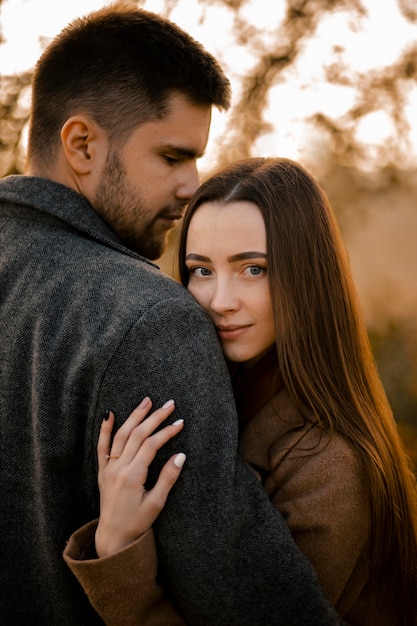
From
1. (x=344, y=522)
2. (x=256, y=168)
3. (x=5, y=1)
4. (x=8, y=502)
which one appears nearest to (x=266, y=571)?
(x=344, y=522)

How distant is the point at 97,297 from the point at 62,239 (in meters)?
0.27

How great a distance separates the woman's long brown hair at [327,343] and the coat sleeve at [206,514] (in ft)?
Answer: 1.39

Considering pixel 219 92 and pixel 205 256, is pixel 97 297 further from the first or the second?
pixel 219 92

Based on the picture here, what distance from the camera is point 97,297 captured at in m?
1.68

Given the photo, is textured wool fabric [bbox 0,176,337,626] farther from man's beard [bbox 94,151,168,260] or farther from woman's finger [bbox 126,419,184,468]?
man's beard [bbox 94,151,168,260]

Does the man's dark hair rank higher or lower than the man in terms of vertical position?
higher

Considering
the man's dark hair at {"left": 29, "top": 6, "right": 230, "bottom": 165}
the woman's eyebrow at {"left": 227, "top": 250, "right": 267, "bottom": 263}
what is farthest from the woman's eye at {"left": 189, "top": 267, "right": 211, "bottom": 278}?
the man's dark hair at {"left": 29, "top": 6, "right": 230, "bottom": 165}

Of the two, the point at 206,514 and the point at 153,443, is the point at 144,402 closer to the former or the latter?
the point at 153,443

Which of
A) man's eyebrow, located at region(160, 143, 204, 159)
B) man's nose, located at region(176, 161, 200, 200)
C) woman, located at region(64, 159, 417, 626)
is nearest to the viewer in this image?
woman, located at region(64, 159, 417, 626)

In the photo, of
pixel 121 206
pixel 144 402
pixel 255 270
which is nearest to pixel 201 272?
pixel 255 270

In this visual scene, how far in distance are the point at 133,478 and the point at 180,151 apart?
1.29 m

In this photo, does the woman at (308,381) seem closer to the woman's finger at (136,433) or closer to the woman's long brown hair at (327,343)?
the woman's long brown hair at (327,343)

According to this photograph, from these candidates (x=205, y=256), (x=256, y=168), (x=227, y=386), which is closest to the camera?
(x=227, y=386)

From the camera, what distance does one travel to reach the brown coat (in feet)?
5.22
